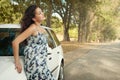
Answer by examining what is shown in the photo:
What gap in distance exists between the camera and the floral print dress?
206 inches

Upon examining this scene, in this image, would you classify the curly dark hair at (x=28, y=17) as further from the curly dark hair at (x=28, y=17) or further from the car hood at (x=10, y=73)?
the car hood at (x=10, y=73)

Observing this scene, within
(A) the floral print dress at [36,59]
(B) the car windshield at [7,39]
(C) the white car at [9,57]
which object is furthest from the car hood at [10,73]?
(B) the car windshield at [7,39]

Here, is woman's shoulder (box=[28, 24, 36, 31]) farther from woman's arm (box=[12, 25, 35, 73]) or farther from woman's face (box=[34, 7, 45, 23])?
woman's face (box=[34, 7, 45, 23])

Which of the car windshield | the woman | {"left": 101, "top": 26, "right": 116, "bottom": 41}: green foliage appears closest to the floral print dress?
the woman

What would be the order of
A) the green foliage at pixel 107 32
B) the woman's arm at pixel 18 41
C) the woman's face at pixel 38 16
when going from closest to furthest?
the woman's arm at pixel 18 41 → the woman's face at pixel 38 16 → the green foliage at pixel 107 32

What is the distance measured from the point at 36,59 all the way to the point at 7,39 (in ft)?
6.27

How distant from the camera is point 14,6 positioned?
21.4 metres

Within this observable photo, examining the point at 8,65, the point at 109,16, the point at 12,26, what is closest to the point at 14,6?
the point at 12,26

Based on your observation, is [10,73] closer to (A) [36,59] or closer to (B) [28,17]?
(A) [36,59]

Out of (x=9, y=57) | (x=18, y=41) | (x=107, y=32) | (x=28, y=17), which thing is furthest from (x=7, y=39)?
(x=107, y=32)

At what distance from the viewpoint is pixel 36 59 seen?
17.1ft

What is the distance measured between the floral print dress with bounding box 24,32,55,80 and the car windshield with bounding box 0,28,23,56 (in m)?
1.36

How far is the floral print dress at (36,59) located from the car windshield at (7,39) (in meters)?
1.36

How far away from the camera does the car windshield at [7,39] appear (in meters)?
6.63
